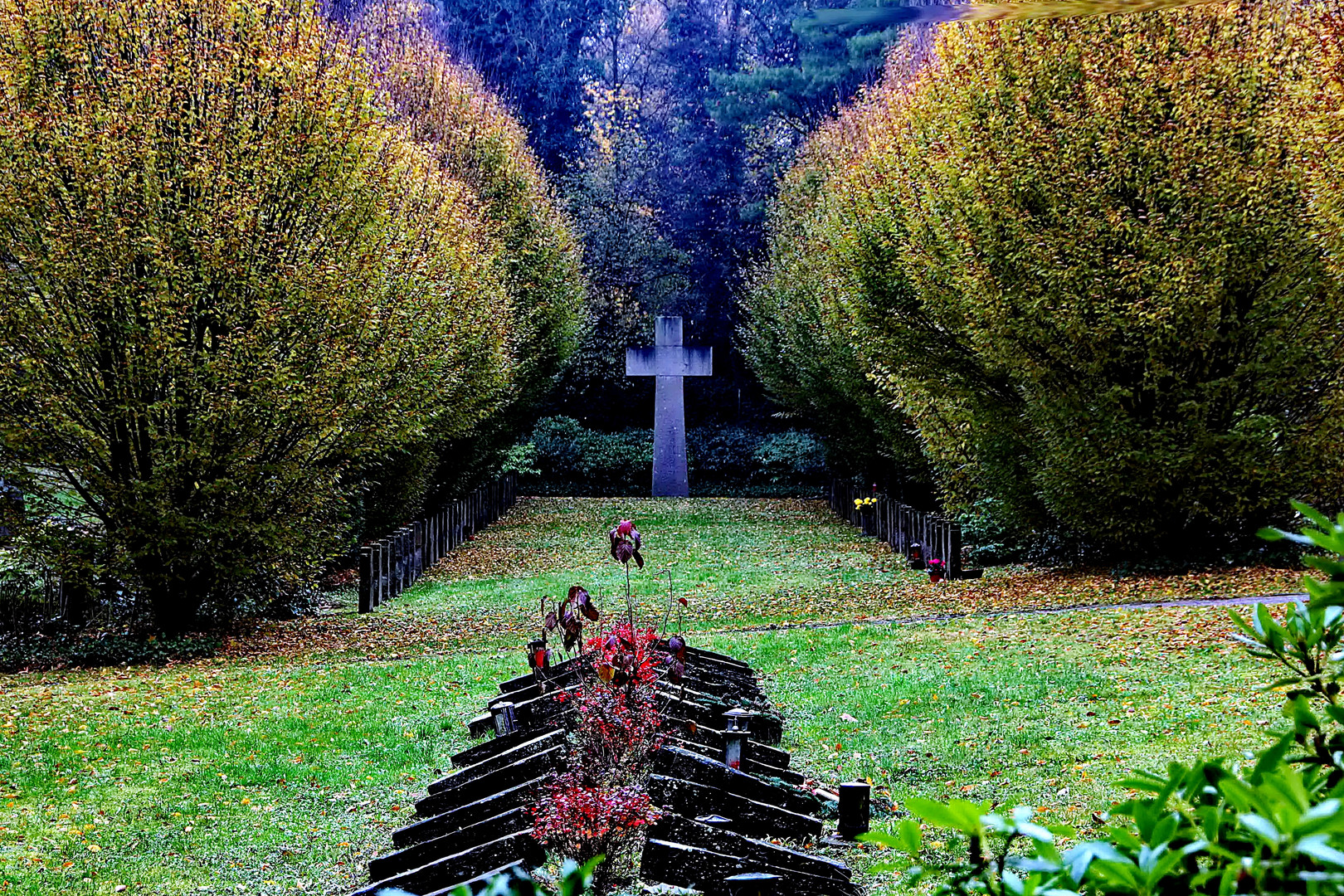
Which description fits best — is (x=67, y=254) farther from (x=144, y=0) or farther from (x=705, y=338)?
(x=705, y=338)

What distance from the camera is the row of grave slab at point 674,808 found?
Result: 4992mm

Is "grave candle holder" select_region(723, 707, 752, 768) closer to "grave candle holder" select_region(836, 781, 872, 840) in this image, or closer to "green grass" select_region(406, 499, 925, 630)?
"grave candle holder" select_region(836, 781, 872, 840)

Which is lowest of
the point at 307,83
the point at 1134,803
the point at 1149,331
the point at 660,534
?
the point at 660,534

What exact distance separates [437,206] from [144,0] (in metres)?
8.02

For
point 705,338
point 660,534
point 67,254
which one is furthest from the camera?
point 705,338

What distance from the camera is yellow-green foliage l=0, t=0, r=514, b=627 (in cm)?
1334

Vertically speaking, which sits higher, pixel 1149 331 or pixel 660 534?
pixel 1149 331

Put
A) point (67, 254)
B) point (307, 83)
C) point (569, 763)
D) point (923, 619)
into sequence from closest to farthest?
point (569, 763)
point (67, 254)
point (923, 619)
point (307, 83)

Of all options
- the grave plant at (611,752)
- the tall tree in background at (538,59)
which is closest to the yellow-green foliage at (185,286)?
the grave plant at (611,752)

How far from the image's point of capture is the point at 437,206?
22062 mm

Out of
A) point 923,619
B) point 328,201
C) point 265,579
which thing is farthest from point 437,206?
point 923,619

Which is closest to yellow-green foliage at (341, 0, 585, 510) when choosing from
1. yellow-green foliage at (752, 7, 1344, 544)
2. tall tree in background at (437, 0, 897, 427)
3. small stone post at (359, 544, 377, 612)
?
small stone post at (359, 544, 377, 612)

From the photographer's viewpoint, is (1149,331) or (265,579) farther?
(265,579)

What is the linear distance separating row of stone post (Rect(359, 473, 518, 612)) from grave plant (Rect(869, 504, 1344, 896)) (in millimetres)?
16735
